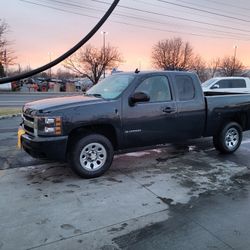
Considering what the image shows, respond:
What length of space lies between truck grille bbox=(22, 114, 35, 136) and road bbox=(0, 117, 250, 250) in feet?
2.63

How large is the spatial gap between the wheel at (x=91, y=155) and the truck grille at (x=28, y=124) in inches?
30.1

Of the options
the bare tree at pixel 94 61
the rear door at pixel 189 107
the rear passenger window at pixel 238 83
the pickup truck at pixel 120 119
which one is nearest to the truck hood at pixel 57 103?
the pickup truck at pixel 120 119

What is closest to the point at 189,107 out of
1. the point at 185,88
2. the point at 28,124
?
the point at 185,88

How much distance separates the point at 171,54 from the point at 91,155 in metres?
53.6

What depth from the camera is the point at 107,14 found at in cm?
521

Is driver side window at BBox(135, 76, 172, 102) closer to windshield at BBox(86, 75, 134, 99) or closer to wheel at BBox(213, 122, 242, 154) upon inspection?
windshield at BBox(86, 75, 134, 99)

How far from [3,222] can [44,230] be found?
1.91 feet

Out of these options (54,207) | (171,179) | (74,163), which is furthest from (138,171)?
(54,207)

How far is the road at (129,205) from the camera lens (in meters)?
3.68

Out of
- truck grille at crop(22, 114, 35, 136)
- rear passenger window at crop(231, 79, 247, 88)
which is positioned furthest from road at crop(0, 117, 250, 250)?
rear passenger window at crop(231, 79, 247, 88)

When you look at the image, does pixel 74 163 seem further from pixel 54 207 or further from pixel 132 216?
pixel 132 216

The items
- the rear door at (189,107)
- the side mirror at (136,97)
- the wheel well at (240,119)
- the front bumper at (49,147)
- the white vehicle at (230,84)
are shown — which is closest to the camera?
the front bumper at (49,147)

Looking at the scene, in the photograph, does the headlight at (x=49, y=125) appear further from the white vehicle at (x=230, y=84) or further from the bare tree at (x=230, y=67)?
the bare tree at (x=230, y=67)

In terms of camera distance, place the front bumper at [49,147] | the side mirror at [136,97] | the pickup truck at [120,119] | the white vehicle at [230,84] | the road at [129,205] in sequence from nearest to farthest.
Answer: the road at [129,205]
the front bumper at [49,147]
the pickup truck at [120,119]
the side mirror at [136,97]
the white vehicle at [230,84]
